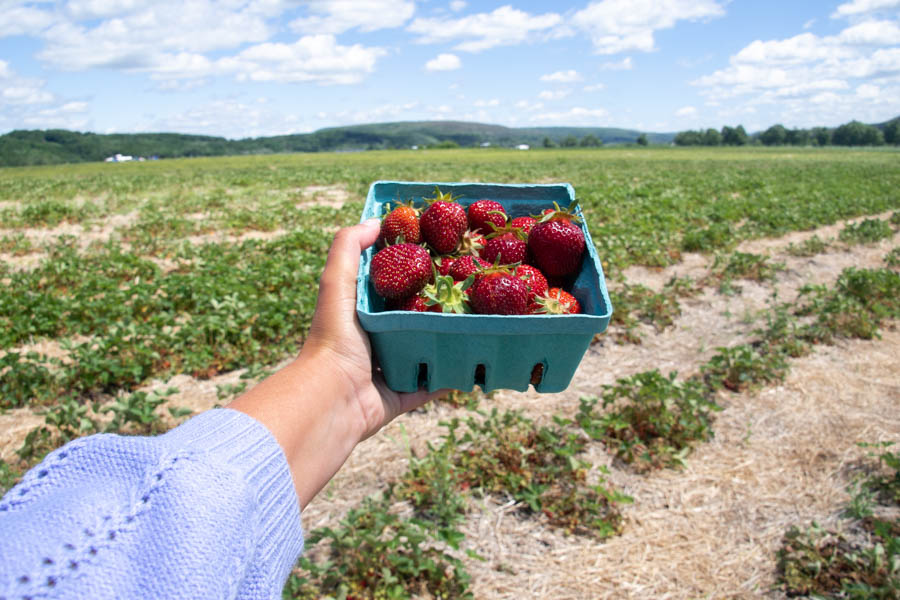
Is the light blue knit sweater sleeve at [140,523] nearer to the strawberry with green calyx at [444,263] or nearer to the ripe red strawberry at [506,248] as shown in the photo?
the strawberry with green calyx at [444,263]

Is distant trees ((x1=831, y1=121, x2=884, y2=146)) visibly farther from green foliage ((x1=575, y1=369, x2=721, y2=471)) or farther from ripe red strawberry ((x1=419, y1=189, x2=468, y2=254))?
ripe red strawberry ((x1=419, y1=189, x2=468, y2=254))

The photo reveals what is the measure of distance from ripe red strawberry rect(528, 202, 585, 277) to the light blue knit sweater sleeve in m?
1.21

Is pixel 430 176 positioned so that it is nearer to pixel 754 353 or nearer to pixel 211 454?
pixel 754 353

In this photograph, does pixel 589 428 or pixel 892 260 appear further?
pixel 892 260

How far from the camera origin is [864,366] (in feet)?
14.9

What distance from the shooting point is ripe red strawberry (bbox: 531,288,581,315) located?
5.67 ft

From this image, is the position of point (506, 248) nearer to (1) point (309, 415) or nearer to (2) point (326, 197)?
(1) point (309, 415)

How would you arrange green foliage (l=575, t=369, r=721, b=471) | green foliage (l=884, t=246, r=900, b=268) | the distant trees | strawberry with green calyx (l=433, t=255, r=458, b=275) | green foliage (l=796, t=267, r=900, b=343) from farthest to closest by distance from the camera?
the distant trees, green foliage (l=884, t=246, r=900, b=268), green foliage (l=796, t=267, r=900, b=343), green foliage (l=575, t=369, r=721, b=471), strawberry with green calyx (l=433, t=255, r=458, b=275)

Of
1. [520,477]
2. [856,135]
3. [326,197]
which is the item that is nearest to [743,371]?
[520,477]

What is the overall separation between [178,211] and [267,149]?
329 feet

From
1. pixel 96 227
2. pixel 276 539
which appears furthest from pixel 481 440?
pixel 96 227

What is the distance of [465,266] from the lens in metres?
1.94

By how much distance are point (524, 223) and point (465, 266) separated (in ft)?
1.27

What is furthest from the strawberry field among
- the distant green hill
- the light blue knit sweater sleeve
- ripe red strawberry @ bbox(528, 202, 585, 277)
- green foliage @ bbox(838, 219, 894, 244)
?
the distant green hill
